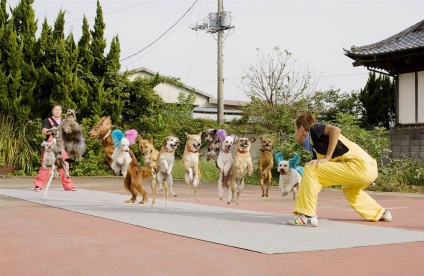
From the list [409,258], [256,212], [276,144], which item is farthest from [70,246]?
[276,144]

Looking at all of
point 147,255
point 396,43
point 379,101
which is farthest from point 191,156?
point 379,101

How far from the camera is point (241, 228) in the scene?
317 inches

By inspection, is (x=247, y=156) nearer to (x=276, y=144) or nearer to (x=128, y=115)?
(x=276, y=144)

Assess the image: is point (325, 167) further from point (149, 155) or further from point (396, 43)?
point (396, 43)

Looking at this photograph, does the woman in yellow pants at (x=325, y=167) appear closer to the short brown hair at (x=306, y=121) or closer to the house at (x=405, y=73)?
the short brown hair at (x=306, y=121)

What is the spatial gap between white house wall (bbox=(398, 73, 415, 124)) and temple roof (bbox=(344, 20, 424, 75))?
0.29 m

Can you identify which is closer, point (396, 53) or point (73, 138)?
point (73, 138)

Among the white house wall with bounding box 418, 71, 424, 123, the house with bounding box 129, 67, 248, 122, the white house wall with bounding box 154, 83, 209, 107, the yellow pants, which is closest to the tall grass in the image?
the white house wall with bounding box 418, 71, 424, 123

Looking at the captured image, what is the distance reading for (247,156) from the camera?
9914mm

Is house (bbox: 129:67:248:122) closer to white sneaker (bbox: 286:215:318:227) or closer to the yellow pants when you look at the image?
the yellow pants

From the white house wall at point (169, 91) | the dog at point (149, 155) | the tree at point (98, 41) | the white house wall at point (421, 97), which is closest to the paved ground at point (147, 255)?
the dog at point (149, 155)

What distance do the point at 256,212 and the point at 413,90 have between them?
14159 mm

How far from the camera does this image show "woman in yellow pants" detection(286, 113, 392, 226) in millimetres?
8297

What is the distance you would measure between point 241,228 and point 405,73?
1658 cm
